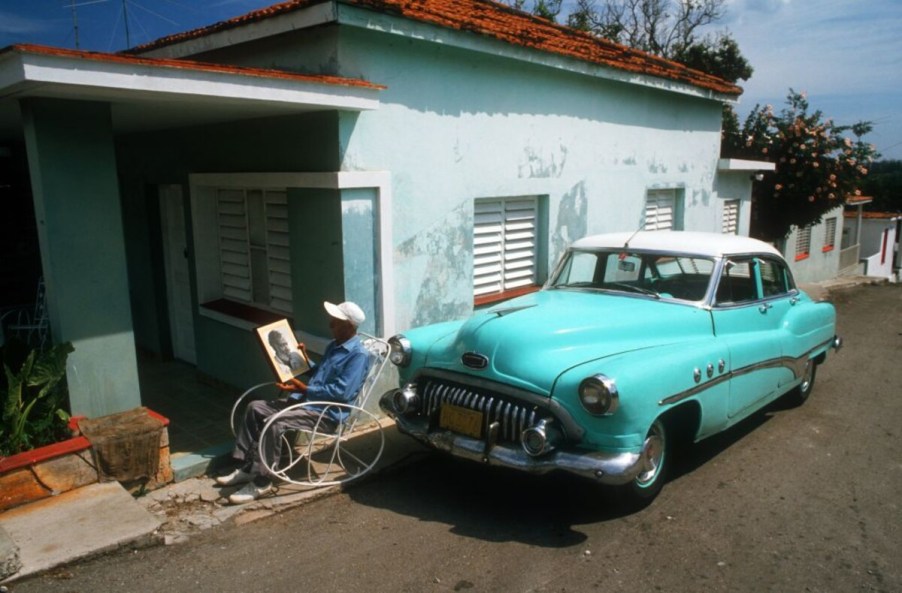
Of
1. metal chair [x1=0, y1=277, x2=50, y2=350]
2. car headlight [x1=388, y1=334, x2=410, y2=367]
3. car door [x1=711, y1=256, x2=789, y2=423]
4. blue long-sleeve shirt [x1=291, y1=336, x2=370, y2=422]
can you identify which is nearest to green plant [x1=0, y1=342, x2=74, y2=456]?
blue long-sleeve shirt [x1=291, y1=336, x2=370, y2=422]

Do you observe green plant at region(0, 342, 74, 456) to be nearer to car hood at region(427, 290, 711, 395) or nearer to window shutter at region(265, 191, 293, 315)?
window shutter at region(265, 191, 293, 315)

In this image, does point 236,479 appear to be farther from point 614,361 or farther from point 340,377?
point 614,361

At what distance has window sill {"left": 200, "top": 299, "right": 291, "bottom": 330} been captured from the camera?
674 cm

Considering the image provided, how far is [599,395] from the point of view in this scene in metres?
4.00

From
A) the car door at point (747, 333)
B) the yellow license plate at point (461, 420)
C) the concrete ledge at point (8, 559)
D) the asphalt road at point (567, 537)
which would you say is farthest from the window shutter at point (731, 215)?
the concrete ledge at point (8, 559)

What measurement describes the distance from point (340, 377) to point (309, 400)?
29 cm

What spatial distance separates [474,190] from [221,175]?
2.58 m

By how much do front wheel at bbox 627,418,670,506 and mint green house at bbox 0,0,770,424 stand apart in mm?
2703

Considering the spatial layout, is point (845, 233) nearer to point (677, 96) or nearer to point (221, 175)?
point (677, 96)

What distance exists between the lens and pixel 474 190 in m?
7.19

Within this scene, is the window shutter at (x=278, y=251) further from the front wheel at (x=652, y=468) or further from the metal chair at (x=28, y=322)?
the front wheel at (x=652, y=468)

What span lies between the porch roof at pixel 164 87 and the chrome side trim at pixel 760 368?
339 centimetres

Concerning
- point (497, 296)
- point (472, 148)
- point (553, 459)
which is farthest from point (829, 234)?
point (553, 459)

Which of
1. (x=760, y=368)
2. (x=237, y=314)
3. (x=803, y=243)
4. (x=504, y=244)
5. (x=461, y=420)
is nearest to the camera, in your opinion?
(x=461, y=420)
